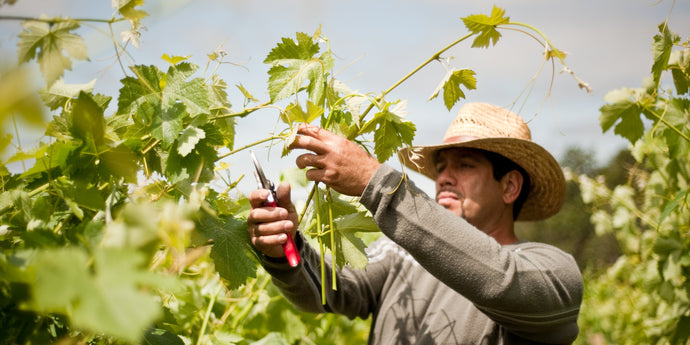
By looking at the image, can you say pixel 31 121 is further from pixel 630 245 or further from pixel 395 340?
pixel 630 245

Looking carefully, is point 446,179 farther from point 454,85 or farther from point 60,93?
point 60,93

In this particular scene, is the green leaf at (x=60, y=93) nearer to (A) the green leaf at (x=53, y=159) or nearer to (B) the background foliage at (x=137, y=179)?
(B) the background foliage at (x=137, y=179)

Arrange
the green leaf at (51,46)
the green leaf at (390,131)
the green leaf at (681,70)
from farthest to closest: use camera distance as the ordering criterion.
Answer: the green leaf at (681,70), the green leaf at (390,131), the green leaf at (51,46)

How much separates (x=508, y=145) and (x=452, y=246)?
1.07 meters

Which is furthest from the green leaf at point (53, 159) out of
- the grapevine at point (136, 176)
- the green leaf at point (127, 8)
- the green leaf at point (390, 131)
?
the green leaf at point (390, 131)

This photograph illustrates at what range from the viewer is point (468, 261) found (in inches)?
61.6

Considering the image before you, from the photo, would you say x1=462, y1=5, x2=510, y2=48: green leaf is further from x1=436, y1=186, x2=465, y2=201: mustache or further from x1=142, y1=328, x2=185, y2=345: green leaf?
x1=436, y1=186, x2=465, y2=201: mustache

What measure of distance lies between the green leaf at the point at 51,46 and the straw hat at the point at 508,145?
1.55m

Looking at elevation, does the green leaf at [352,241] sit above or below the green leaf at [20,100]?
below

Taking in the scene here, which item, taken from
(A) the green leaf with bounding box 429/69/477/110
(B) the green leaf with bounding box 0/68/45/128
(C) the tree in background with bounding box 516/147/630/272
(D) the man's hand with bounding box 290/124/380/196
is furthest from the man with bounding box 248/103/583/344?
(C) the tree in background with bounding box 516/147/630/272

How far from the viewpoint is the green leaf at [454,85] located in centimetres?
130

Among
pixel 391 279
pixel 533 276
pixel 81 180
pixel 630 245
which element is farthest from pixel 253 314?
pixel 630 245

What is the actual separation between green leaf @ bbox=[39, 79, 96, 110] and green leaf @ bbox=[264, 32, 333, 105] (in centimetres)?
39

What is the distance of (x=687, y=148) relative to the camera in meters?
2.08
